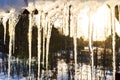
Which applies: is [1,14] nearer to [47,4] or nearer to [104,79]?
[47,4]

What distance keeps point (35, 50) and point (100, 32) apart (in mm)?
2993

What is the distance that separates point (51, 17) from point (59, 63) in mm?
6295

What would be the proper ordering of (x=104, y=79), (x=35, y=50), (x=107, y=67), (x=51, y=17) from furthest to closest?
1. (x=35, y=50)
2. (x=107, y=67)
3. (x=104, y=79)
4. (x=51, y=17)

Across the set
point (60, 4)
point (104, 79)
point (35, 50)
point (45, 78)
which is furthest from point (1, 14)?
point (35, 50)

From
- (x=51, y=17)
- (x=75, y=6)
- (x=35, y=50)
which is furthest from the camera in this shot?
(x=35, y=50)

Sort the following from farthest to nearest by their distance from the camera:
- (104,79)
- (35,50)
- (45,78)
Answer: (35,50) → (104,79) → (45,78)

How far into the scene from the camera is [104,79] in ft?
30.7

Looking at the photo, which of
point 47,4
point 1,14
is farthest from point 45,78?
point 47,4

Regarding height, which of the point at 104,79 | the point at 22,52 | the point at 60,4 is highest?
the point at 60,4

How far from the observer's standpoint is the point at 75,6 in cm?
417

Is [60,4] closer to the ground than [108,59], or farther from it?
farther from it

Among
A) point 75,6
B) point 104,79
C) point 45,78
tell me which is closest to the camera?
point 75,6

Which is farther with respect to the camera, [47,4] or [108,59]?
[108,59]

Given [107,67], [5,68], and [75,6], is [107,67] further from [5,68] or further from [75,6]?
[75,6]
